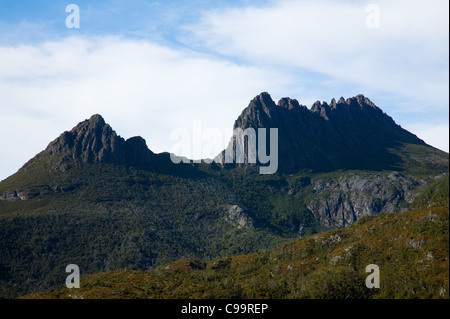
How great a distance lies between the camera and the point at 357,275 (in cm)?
18038

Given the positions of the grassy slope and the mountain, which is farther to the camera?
the grassy slope

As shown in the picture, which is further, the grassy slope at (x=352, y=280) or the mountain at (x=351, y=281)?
the grassy slope at (x=352, y=280)

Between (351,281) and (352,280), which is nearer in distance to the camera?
(351,281)

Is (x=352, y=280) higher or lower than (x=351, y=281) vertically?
higher
